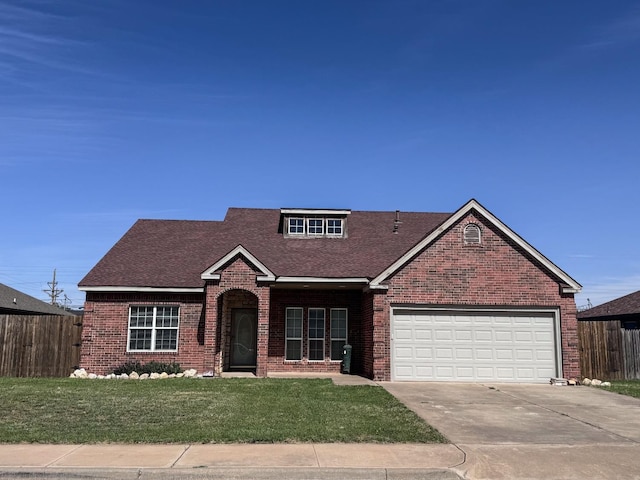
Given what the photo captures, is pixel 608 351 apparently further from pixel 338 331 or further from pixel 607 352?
pixel 338 331

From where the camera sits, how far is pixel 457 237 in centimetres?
1869

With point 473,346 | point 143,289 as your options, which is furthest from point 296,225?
point 473,346

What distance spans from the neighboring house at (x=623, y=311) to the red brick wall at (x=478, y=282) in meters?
9.79

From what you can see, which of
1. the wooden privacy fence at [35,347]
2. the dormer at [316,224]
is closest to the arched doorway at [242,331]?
the dormer at [316,224]

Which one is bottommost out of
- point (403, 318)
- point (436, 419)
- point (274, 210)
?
point (436, 419)

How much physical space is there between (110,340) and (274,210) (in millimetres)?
9797

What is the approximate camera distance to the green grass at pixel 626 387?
15914 mm

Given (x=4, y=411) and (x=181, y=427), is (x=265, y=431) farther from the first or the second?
(x=4, y=411)

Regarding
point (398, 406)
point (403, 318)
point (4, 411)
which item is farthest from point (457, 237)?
point (4, 411)

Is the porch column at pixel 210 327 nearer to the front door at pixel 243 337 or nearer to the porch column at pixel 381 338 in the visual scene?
the front door at pixel 243 337

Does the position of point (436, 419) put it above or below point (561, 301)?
below

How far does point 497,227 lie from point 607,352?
630 centimetres

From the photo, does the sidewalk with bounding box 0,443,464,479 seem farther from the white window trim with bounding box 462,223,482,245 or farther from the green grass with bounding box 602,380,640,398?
the white window trim with bounding box 462,223,482,245

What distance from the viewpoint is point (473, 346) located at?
1841 centimetres
